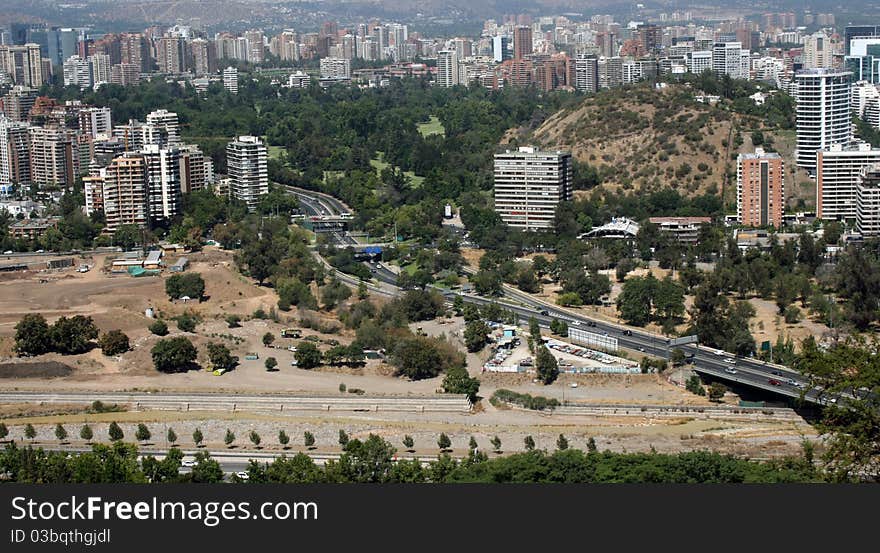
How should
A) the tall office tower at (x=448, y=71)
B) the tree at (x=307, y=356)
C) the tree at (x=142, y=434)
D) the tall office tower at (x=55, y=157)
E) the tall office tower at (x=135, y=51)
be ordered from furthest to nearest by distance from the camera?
the tall office tower at (x=135, y=51)
the tall office tower at (x=448, y=71)
the tall office tower at (x=55, y=157)
the tree at (x=307, y=356)
the tree at (x=142, y=434)

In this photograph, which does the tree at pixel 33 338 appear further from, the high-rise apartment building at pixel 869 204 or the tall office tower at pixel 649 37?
the tall office tower at pixel 649 37

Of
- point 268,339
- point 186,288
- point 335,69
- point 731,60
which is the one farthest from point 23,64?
point 268,339

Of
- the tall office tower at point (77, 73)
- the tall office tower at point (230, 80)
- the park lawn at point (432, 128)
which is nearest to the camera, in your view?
the park lawn at point (432, 128)

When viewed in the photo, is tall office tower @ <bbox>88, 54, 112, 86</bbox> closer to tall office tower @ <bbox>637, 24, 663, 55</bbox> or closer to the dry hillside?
tall office tower @ <bbox>637, 24, 663, 55</bbox>

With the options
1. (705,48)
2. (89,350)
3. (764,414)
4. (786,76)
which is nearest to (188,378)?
(89,350)

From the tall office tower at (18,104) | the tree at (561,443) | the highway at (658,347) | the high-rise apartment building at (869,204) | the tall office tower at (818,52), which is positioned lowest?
the tree at (561,443)

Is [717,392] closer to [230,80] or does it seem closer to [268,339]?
[268,339]

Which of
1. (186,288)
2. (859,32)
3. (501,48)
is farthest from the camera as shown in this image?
(501,48)

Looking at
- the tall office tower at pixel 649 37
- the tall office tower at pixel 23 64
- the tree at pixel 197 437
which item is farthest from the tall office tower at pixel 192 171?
the tall office tower at pixel 649 37
